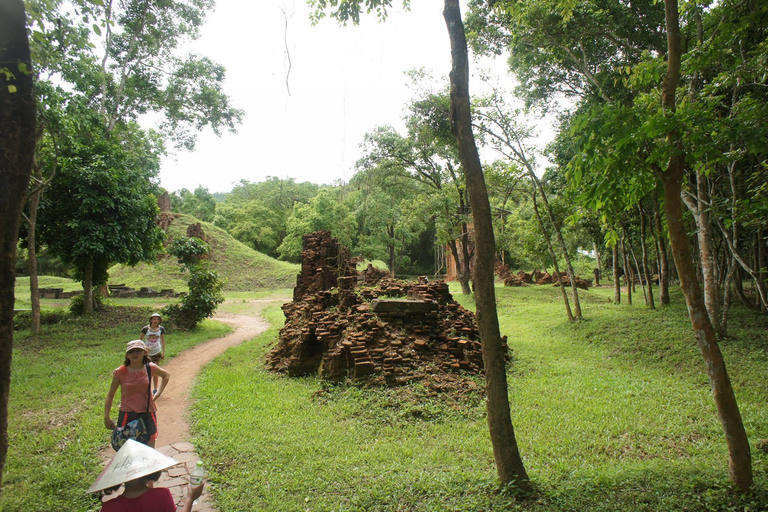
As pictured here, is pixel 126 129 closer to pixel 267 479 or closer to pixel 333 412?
pixel 333 412

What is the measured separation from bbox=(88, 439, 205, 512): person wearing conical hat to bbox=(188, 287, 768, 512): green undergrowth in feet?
5.29

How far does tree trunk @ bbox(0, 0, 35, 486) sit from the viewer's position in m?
2.50

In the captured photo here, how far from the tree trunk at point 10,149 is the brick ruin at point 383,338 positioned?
5.77m

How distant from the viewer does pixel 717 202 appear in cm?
852

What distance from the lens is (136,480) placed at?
245 cm

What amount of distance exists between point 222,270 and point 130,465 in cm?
3281

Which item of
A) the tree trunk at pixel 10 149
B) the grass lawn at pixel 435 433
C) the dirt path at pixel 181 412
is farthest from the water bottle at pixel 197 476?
the dirt path at pixel 181 412

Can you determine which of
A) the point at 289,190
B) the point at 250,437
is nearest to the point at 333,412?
the point at 250,437

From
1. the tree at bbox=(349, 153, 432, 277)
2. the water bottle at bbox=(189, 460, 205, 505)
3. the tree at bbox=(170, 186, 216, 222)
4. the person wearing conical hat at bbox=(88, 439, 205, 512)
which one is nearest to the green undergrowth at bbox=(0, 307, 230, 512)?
the person wearing conical hat at bbox=(88, 439, 205, 512)

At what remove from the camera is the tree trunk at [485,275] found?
380 cm

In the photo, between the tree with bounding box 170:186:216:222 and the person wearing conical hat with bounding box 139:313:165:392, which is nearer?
the person wearing conical hat with bounding box 139:313:165:392

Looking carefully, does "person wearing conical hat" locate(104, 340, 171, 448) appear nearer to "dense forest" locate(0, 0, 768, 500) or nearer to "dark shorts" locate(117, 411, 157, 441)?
"dark shorts" locate(117, 411, 157, 441)

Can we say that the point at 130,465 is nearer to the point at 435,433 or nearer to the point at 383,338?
the point at 435,433

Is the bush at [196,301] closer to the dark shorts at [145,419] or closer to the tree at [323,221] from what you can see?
the dark shorts at [145,419]
